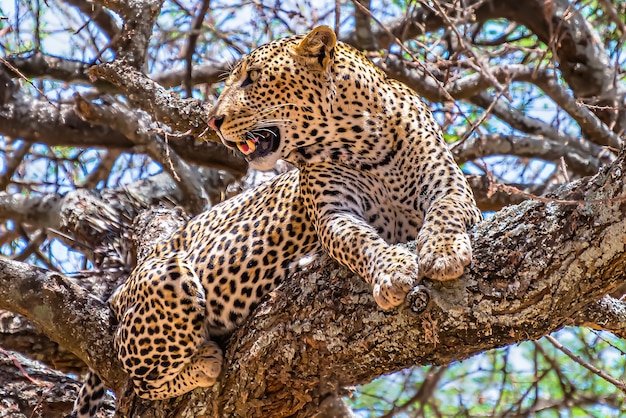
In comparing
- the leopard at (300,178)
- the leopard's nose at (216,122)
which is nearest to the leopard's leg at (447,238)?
the leopard at (300,178)

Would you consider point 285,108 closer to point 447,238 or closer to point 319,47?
point 319,47

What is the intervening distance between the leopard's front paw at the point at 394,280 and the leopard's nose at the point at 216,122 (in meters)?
1.46

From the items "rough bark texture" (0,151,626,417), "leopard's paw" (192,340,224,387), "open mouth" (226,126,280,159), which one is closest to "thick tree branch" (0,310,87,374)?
"rough bark texture" (0,151,626,417)

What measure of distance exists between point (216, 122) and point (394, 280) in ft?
5.51

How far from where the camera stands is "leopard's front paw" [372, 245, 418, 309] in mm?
3948

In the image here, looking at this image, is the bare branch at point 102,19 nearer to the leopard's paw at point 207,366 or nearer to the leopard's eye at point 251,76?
the leopard's eye at point 251,76

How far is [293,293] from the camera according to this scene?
182 inches

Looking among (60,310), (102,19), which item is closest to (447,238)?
(60,310)

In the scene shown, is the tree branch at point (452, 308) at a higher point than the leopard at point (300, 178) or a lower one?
lower

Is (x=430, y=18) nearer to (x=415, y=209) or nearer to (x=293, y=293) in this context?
(x=415, y=209)

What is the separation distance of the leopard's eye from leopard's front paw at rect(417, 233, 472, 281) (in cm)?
165

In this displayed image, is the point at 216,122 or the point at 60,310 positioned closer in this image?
the point at 216,122

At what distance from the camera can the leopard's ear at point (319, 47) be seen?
513 cm

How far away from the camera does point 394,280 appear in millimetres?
3957
